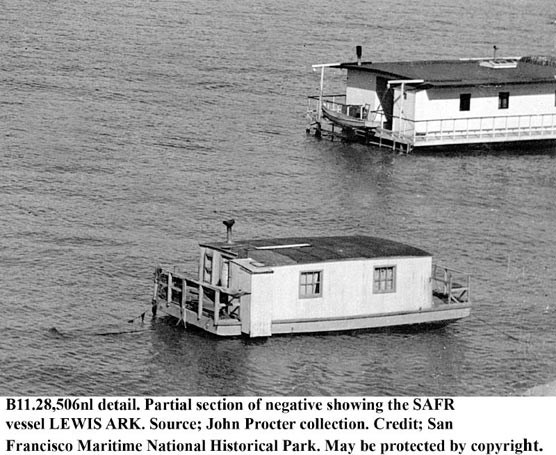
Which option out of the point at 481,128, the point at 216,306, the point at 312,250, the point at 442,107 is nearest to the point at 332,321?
the point at 312,250

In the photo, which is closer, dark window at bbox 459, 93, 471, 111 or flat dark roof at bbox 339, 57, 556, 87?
flat dark roof at bbox 339, 57, 556, 87

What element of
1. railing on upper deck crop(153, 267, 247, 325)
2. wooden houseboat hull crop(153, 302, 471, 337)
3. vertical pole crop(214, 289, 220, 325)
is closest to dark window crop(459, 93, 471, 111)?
wooden houseboat hull crop(153, 302, 471, 337)

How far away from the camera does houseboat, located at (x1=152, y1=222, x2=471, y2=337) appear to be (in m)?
51.4

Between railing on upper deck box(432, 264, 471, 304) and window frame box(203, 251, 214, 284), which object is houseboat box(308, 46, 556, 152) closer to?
railing on upper deck box(432, 264, 471, 304)

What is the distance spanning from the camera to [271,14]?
509ft

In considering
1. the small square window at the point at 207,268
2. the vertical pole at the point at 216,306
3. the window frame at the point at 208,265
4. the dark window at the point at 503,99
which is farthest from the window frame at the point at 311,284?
the dark window at the point at 503,99

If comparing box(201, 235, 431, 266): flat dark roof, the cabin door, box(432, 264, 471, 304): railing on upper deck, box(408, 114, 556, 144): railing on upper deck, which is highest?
the cabin door

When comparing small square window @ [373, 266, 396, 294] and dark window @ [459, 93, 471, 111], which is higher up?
dark window @ [459, 93, 471, 111]

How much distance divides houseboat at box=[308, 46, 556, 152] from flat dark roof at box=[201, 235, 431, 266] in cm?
3670

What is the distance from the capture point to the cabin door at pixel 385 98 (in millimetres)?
94625

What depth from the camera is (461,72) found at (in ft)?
319

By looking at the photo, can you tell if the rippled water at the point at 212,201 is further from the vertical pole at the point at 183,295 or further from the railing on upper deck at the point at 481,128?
the railing on upper deck at the point at 481,128

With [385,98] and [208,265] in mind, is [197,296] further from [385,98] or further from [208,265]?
[385,98]

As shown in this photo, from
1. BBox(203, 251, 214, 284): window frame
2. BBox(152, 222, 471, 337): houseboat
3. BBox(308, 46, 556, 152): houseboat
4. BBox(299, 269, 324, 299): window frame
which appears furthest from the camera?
BBox(308, 46, 556, 152): houseboat
